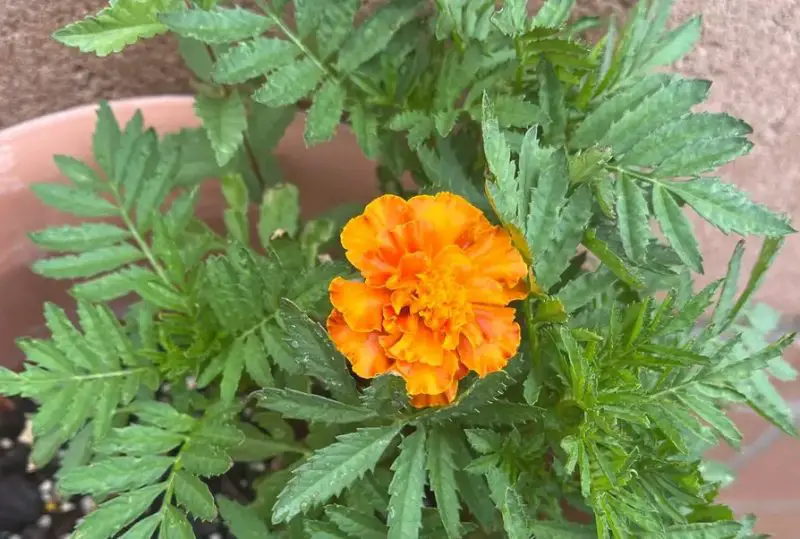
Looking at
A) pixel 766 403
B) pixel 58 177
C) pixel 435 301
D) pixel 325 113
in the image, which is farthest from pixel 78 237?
pixel 766 403

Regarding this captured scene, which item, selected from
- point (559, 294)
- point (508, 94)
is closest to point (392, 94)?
point (508, 94)

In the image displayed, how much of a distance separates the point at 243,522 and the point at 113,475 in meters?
0.10

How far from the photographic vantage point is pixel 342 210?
70cm

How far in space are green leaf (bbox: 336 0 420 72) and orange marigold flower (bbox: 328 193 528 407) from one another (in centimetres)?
15

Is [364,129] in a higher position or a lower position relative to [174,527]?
higher

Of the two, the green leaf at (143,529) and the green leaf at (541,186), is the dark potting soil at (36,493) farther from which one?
the green leaf at (541,186)

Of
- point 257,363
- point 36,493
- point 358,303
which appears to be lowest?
point 36,493

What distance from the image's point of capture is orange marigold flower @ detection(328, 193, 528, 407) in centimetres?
43

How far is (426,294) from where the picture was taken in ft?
1.40

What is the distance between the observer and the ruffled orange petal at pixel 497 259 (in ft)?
1.44

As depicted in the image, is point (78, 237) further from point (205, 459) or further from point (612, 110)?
point (612, 110)

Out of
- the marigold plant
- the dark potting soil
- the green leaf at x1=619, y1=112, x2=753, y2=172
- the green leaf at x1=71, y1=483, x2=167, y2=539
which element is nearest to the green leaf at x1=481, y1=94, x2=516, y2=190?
the marigold plant

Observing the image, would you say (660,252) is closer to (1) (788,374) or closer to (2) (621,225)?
(2) (621,225)

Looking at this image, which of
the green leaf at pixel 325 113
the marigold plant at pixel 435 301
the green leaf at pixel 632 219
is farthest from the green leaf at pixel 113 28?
the green leaf at pixel 632 219
